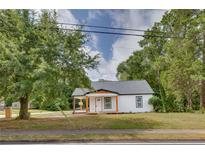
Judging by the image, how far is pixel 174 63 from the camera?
16.4 ft

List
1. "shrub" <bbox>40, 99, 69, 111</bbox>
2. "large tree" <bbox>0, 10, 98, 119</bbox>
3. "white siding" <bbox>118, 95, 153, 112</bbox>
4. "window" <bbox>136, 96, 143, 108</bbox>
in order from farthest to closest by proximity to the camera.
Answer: "window" <bbox>136, 96, 143, 108</bbox> → "white siding" <bbox>118, 95, 153, 112</bbox> → "shrub" <bbox>40, 99, 69, 111</bbox> → "large tree" <bbox>0, 10, 98, 119</bbox>

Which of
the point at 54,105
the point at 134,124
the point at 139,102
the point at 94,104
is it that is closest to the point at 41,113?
the point at 54,105

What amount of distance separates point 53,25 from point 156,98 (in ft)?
6.61

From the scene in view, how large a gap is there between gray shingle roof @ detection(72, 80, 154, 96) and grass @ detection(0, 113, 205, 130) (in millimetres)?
430

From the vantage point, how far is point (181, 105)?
5.06 metres

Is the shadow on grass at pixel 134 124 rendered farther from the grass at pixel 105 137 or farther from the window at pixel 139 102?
the window at pixel 139 102

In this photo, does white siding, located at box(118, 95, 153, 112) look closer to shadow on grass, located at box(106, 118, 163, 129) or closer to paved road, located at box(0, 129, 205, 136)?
shadow on grass, located at box(106, 118, 163, 129)

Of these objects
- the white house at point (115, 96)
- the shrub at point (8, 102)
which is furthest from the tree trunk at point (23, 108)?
the white house at point (115, 96)

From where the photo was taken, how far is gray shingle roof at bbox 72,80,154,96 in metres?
4.89

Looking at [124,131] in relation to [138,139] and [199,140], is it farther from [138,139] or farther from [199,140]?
[199,140]

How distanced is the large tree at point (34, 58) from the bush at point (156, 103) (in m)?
1.16

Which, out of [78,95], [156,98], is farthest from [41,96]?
[156,98]

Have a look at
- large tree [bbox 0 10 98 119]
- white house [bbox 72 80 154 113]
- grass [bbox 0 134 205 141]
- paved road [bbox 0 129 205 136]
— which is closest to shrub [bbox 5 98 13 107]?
large tree [bbox 0 10 98 119]

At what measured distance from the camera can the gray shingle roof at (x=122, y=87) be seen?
4.89 m
